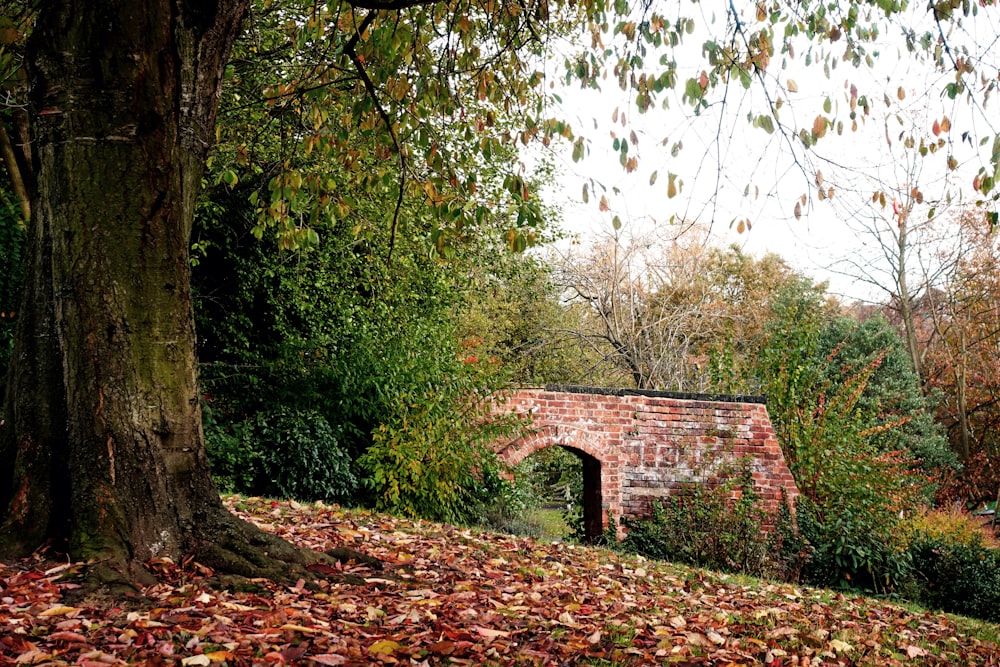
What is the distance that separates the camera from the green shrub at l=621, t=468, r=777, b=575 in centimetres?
976

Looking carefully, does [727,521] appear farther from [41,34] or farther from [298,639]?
[41,34]

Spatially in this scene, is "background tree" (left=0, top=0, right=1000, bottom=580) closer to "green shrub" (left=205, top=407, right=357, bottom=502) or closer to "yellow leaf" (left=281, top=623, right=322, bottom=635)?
"yellow leaf" (left=281, top=623, right=322, bottom=635)

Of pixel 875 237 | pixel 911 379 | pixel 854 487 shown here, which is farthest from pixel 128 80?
pixel 875 237

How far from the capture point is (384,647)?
130 inches

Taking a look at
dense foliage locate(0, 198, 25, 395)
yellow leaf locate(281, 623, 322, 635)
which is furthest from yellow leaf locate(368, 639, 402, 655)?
dense foliage locate(0, 198, 25, 395)

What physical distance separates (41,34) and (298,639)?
3.20m

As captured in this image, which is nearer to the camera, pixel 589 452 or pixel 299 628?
pixel 299 628

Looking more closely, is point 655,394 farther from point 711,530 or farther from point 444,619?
point 444,619

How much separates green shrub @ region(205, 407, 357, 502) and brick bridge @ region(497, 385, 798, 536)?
2.34 metres

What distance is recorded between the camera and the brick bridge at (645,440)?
1095cm

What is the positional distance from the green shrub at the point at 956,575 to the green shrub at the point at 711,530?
1.97 m

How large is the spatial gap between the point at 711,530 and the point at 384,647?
24.4 feet

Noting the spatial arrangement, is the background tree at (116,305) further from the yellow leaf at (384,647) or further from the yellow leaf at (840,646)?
the yellow leaf at (840,646)

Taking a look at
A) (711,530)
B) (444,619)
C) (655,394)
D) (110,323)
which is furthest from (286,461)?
(444,619)
